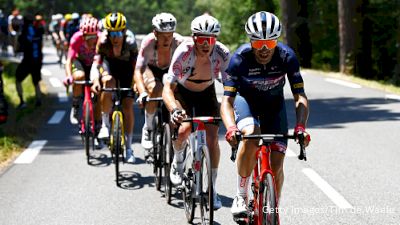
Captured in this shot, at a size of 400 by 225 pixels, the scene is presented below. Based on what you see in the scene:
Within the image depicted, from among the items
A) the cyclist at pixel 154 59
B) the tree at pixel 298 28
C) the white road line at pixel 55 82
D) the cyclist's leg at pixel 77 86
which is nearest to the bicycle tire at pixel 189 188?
the cyclist at pixel 154 59

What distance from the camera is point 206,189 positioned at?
698 centimetres

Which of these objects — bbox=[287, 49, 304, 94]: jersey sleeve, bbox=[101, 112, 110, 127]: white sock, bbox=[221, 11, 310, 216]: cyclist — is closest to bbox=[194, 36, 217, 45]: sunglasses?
bbox=[221, 11, 310, 216]: cyclist

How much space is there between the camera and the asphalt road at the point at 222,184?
7625 mm

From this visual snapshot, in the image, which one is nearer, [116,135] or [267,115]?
[267,115]

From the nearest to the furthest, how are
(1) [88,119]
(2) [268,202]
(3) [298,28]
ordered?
(2) [268,202] → (1) [88,119] → (3) [298,28]

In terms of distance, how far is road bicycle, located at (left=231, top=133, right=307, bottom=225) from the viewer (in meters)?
5.70

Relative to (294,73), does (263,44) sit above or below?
above

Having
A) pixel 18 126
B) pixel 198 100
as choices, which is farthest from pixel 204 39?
pixel 18 126

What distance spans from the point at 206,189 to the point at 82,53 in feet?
16.8

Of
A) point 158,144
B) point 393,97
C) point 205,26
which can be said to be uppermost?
point 205,26

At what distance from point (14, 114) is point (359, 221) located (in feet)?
35.2

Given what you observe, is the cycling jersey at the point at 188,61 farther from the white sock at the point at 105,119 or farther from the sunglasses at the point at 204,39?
the white sock at the point at 105,119

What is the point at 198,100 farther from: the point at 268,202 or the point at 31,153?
the point at 31,153

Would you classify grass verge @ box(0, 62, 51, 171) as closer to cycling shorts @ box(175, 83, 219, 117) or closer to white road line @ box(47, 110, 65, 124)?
white road line @ box(47, 110, 65, 124)
